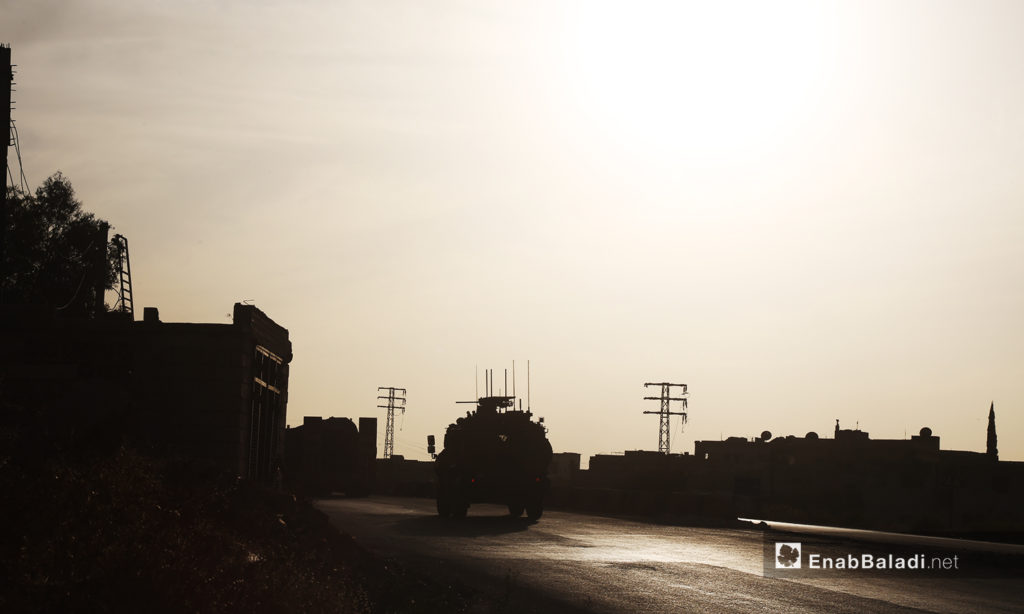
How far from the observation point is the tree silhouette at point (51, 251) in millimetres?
46844

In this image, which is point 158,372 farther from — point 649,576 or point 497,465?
point 497,465

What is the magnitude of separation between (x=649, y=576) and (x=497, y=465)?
50.7ft

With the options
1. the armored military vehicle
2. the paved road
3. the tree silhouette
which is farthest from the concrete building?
the tree silhouette

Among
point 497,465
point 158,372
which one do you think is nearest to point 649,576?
point 158,372

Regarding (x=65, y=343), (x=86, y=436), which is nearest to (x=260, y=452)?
(x=65, y=343)

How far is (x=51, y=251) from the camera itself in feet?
172

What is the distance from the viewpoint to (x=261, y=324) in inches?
789

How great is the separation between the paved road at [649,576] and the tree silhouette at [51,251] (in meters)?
25.5

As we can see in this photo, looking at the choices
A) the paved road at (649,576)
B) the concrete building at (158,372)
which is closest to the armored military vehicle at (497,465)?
the paved road at (649,576)

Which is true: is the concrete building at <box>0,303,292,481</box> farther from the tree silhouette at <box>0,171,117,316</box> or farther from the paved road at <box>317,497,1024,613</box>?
the tree silhouette at <box>0,171,117,316</box>

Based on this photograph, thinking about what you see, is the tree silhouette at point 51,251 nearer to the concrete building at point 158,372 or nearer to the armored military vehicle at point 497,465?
the armored military vehicle at point 497,465

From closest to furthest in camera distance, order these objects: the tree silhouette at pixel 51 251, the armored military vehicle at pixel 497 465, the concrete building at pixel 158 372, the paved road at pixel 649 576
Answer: the paved road at pixel 649 576 < the concrete building at pixel 158 372 < the armored military vehicle at pixel 497 465 < the tree silhouette at pixel 51 251

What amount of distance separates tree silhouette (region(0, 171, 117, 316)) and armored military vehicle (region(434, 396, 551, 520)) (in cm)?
1866

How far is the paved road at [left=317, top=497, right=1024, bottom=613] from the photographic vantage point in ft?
45.1
